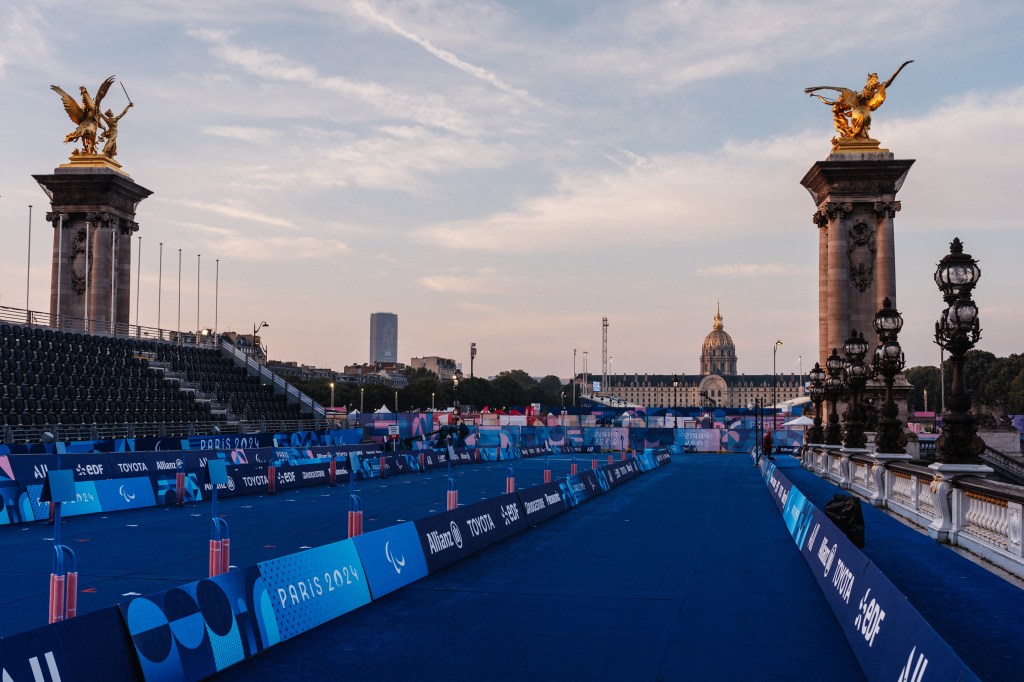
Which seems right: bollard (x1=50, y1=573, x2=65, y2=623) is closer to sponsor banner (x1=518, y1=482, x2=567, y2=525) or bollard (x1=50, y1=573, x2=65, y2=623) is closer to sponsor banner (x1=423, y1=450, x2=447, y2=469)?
sponsor banner (x1=518, y1=482, x2=567, y2=525)

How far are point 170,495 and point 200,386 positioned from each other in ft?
122

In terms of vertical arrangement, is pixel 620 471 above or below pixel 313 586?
below

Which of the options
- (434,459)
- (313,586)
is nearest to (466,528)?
(313,586)

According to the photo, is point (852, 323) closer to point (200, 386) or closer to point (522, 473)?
point (522, 473)

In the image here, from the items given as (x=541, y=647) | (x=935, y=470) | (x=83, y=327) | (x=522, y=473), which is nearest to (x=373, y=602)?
(x=541, y=647)

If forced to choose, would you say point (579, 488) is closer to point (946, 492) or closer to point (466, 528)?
point (466, 528)

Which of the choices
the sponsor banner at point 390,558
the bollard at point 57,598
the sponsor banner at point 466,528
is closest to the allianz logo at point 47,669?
the bollard at point 57,598

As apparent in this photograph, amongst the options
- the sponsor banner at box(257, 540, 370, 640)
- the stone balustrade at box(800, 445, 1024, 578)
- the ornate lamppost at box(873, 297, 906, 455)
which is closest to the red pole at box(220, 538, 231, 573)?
the sponsor banner at box(257, 540, 370, 640)

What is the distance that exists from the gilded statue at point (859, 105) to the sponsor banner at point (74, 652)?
6554cm

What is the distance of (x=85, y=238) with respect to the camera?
7181 centimetres

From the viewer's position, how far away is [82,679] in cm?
802

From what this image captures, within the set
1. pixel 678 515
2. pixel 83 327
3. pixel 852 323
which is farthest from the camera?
pixel 83 327

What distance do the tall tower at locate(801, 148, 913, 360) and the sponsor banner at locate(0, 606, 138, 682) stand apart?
60.7 meters

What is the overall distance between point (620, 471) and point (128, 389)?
31.2 metres
